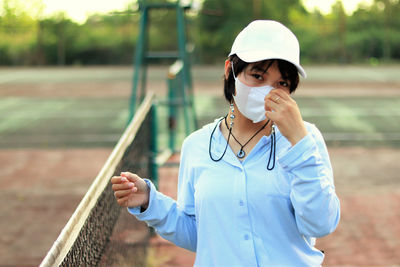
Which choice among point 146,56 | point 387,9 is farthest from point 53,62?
point 146,56

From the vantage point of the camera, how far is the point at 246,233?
6.66ft

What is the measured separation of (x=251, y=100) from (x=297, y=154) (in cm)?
34

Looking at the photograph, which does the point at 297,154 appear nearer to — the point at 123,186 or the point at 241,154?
the point at 241,154

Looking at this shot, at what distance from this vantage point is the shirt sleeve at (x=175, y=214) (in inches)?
87.4

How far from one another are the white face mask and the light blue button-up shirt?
0.10 meters

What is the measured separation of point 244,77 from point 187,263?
3.44 metres

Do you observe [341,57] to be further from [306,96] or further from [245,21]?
[306,96]

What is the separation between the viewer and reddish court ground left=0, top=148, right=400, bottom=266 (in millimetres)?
5531

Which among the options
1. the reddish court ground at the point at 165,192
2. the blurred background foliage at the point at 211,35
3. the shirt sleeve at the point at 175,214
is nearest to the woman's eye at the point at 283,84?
the shirt sleeve at the point at 175,214

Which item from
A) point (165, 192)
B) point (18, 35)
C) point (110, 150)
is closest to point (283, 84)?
point (165, 192)

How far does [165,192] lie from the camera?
7.56m

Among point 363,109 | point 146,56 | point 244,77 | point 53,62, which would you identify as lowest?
point 53,62

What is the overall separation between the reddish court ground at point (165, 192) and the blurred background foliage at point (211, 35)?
78.4 ft

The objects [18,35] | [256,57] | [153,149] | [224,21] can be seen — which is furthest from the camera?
[18,35]
